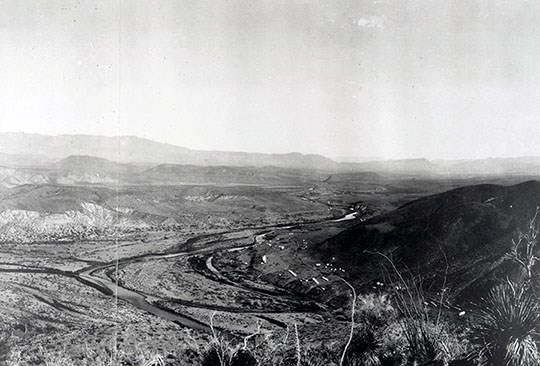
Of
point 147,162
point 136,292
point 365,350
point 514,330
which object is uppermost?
point 147,162

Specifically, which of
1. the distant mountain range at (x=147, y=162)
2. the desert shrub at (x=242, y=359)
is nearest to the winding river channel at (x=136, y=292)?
the desert shrub at (x=242, y=359)

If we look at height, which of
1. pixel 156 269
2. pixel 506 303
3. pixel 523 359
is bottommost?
pixel 156 269

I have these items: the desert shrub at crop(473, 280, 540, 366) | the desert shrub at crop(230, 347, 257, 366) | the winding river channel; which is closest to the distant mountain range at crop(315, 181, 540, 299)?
the winding river channel

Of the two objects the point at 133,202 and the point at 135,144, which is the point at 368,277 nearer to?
the point at 133,202

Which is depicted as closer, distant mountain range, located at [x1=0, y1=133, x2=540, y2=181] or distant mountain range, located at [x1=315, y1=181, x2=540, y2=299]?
distant mountain range, located at [x1=315, y1=181, x2=540, y2=299]

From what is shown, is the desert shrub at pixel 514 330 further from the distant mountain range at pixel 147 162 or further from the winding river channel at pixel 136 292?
the distant mountain range at pixel 147 162

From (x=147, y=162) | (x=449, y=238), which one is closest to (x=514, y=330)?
(x=449, y=238)

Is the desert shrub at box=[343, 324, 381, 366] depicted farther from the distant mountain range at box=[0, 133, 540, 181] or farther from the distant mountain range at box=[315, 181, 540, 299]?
the distant mountain range at box=[0, 133, 540, 181]

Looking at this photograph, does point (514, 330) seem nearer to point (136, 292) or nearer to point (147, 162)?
point (136, 292)

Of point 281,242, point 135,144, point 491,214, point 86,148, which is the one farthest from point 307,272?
point 135,144
